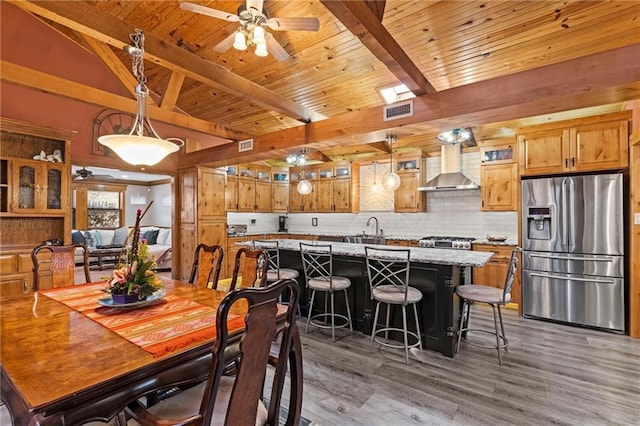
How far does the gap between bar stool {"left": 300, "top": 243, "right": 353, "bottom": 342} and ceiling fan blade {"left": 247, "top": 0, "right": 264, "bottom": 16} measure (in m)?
2.14

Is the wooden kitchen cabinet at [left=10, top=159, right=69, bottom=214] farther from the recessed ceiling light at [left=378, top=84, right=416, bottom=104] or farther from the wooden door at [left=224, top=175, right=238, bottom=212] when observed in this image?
the recessed ceiling light at [left=378, top=84, right=416, bottom=104]

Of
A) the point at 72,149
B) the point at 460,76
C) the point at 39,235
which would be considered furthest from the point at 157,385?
the point at 72,149

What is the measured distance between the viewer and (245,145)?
453cm

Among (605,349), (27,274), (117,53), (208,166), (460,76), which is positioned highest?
(117,53)

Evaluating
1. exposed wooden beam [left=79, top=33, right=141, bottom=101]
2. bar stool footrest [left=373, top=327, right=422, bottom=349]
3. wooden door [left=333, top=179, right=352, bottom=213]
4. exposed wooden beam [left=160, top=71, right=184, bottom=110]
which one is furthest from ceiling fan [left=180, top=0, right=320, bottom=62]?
wooden door [left=333, top=179, right=352, bottom=213]

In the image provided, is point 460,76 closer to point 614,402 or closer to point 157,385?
point 614,402

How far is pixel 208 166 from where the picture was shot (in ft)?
17.5

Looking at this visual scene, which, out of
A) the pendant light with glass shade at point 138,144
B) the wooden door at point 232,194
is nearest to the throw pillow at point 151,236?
the wooden door at point 232,194

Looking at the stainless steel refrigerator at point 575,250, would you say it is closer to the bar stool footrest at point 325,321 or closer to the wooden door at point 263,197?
the bar stool footrest at point 325,321

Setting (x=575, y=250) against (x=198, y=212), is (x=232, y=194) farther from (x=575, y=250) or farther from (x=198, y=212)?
(x=575, y=250)

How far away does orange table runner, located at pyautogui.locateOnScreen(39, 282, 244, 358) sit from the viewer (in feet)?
4.43

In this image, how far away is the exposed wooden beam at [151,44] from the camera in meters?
2.10

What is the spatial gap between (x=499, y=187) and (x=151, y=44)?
479cm

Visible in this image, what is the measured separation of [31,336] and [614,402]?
357 cm
